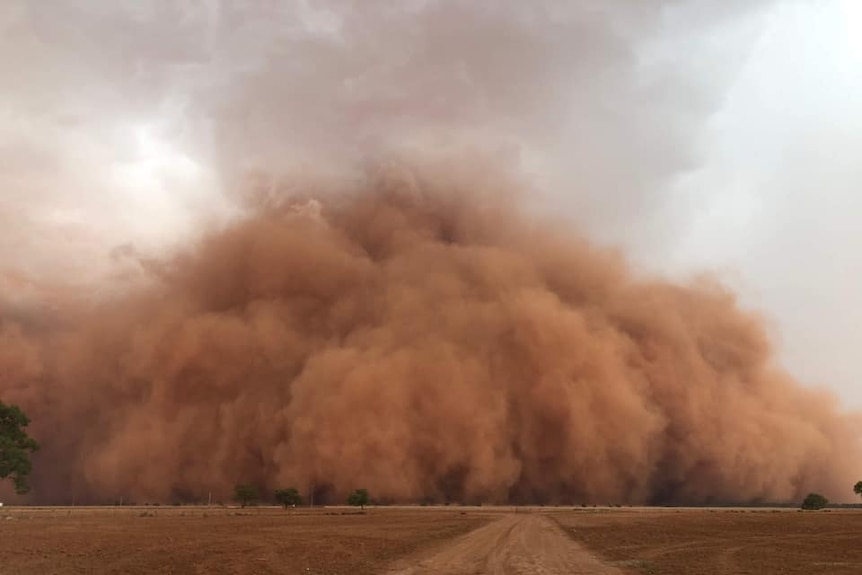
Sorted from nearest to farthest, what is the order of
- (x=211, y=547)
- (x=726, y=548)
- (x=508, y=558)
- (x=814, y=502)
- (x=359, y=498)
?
1. (x=508, y=558)
2. (x=211, y=547)
3. (x=726, y=548)
4. (x=359, y=498)
5. (x=814, y=502)

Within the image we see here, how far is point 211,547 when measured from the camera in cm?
1839

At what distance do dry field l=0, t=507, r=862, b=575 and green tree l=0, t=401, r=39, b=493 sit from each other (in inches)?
780

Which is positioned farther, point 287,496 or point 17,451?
point 287,496

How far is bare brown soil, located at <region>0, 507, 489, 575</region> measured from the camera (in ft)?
46.3

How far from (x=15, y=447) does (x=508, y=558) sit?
1596 inches

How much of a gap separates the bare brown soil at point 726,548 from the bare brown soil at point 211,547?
542 centimetres

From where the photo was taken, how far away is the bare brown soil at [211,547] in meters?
14.1

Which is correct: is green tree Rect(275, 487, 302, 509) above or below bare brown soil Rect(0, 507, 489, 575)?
above

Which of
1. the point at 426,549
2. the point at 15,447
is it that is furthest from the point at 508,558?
the point at 15,447

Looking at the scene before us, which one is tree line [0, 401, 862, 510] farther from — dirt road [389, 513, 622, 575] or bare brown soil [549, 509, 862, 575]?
dirt road [389, 513, 622, 575]

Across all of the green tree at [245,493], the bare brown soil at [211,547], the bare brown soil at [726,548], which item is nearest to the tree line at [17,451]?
the green tree at [245,493]

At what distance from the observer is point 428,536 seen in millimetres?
22344

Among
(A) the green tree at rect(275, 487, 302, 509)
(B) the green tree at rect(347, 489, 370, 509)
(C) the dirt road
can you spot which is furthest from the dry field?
(A) the green tree at rect(275, 487, 302, 509)

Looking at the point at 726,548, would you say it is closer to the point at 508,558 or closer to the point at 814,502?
the point at 508,558
